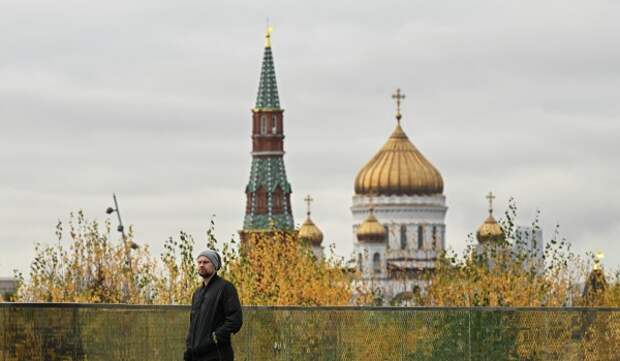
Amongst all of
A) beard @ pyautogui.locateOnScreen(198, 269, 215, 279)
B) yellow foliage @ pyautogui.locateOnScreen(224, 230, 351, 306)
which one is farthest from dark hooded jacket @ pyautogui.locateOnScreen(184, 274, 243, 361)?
yellow foliage @ pyautogui.locateOnScreen(224, 230, 351, 306)

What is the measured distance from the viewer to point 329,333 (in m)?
33.3

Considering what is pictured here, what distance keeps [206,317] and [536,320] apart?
46.2 ft

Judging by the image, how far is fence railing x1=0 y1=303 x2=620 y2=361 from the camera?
27234 mm

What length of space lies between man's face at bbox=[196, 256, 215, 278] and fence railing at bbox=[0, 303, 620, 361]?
3854 mm

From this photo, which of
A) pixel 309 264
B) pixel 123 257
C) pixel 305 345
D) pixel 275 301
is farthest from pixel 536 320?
pixel 309 264

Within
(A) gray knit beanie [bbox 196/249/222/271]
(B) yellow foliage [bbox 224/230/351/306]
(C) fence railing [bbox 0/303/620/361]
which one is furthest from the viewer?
(B) yellow foliage [bbox 224/230/351/306]

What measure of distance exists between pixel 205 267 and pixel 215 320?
0.62 metres

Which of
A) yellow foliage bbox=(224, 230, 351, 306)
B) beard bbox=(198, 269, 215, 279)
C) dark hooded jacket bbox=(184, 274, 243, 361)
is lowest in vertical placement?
dark hooded jacket bbox=(184, 274, 243, 361)

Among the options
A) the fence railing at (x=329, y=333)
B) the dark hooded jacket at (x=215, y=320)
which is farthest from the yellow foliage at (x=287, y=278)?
the dark hooded jacket at (x=215, y=320)

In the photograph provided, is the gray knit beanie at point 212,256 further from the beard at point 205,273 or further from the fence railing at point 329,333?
the fence railing at point 329,333

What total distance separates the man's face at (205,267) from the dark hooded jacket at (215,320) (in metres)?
0.15

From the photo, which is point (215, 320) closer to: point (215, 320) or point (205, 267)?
point (215, 320)

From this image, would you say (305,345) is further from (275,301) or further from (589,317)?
(275,301)

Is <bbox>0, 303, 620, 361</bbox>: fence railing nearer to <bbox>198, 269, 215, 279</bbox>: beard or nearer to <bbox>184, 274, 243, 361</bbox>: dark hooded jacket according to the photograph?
<bbox>184, 274, 243, 361</bbox>: dark hooded jacket
